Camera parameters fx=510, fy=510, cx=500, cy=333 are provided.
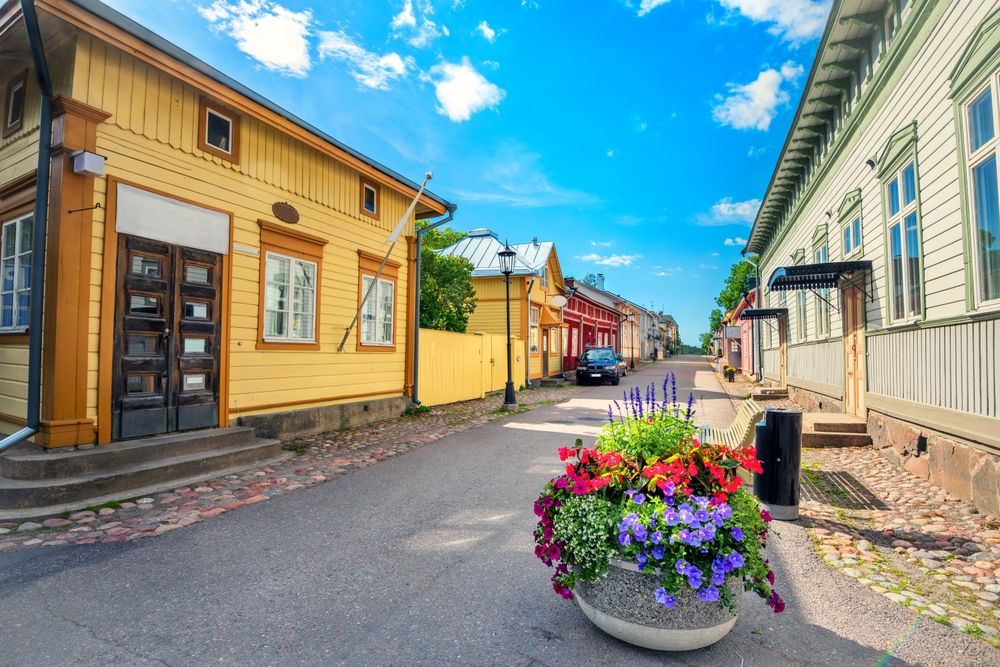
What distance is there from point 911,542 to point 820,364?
8.80 meters

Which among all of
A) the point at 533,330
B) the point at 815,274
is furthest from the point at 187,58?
the point at 533,330

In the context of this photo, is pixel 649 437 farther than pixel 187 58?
No

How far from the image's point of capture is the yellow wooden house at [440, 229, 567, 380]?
75.9ft

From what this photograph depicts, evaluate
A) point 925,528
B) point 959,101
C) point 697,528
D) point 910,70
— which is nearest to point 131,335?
point 697,528

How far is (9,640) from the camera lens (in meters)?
2.86

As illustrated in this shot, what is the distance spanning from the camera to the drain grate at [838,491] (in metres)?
5.52

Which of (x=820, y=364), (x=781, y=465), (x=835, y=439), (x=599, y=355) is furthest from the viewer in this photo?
(x=599, y=355)

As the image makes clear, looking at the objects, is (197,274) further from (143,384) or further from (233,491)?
(233,491)

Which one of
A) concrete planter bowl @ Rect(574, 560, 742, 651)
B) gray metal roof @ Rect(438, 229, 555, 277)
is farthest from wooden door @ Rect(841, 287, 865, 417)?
gray metal roof @ Rect(438, 229, 555, 277)

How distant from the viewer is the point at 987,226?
5.19 m

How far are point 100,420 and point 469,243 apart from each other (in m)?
21.8

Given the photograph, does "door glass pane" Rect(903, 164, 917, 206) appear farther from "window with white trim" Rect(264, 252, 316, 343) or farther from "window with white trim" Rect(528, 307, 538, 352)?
"window with white trim" Rect(528, 307, 538, 352)

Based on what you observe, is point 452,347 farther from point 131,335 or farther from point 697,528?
point 697,528

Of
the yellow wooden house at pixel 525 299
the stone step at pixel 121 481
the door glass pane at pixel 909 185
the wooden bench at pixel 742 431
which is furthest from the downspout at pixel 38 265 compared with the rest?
the yellow wooden house at pixel 525 299
